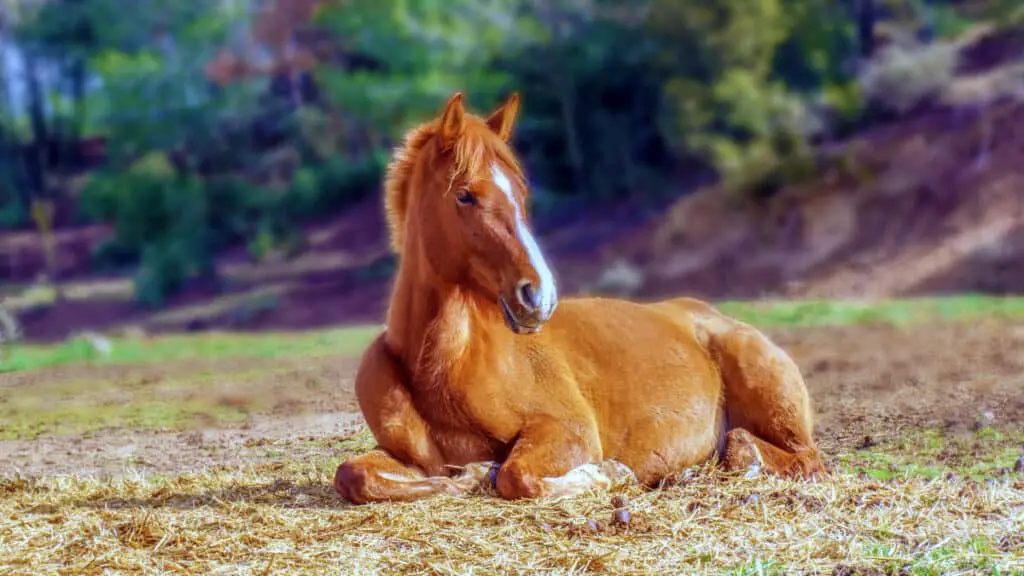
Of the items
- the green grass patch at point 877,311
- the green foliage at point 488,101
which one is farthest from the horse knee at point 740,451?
the green foliage at point 488,101

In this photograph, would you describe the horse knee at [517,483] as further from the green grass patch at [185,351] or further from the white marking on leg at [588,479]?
the green grass patch at [185,351]

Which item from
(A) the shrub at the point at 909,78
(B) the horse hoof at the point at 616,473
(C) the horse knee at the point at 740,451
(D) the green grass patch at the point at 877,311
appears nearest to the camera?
(B) the horse hoof at the point at 616,473

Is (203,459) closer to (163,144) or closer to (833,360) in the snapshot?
(833,360)

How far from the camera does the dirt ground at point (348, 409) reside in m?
6.48

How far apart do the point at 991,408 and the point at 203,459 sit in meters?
5.37

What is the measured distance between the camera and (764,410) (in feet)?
18.3

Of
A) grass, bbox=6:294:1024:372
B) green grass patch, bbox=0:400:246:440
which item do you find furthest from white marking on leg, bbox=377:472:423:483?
grass, bbox=6:294:1024:372

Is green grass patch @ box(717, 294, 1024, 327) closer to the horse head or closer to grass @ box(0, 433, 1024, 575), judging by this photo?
grass @ box(0, 433, 1024, 575)

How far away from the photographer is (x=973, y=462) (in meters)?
5.96

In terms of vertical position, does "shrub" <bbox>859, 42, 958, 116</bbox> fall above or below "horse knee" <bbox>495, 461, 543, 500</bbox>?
above

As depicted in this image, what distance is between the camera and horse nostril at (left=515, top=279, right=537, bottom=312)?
4.43m

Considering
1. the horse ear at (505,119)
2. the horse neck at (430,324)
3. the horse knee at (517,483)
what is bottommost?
the horse knee at (517,483)

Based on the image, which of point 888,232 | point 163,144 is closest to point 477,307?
point 888,232

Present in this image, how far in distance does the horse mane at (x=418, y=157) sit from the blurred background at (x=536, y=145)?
14.6 m
